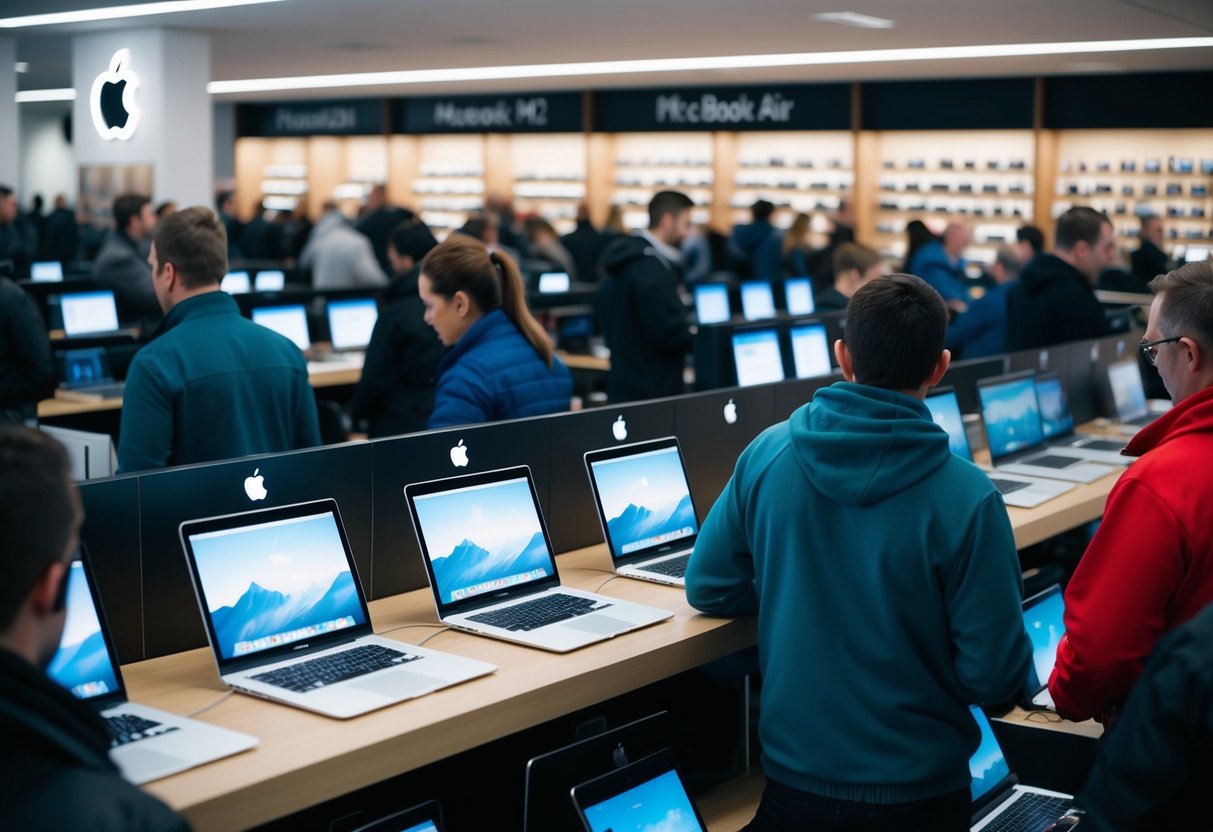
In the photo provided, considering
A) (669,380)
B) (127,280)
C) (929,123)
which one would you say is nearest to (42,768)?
(669,380)

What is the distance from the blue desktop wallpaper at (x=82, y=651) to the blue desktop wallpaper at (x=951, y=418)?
2.87 meters

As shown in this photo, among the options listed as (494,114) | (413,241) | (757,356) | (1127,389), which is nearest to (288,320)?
(413,241)

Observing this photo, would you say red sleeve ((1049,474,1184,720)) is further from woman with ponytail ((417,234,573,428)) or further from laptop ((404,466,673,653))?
woman with ponytail ((417,234,573,428))

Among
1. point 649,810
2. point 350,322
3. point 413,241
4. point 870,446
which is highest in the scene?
point 413,241

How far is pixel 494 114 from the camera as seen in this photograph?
55.5 ft

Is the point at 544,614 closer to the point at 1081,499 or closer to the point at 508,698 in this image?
the point at 508,698

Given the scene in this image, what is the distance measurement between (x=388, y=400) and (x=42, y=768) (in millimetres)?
3623

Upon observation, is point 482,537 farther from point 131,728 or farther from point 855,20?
point 855,20

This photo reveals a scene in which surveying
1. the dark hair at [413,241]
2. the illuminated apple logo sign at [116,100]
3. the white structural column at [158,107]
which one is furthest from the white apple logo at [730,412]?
Answer: the illuminated apple logo sign at [116,100]

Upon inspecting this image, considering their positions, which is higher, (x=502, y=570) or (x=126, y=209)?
(x=126, y=209)

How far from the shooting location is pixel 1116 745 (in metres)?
1.47

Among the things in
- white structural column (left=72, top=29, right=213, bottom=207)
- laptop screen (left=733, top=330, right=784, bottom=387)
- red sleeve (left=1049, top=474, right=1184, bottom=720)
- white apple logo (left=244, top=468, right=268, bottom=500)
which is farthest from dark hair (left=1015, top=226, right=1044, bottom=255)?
white apple logo (left=244, top=468, right=268, bottom=500)

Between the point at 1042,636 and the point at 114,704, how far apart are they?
7.69 feet

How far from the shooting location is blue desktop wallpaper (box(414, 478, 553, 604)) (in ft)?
8.83
